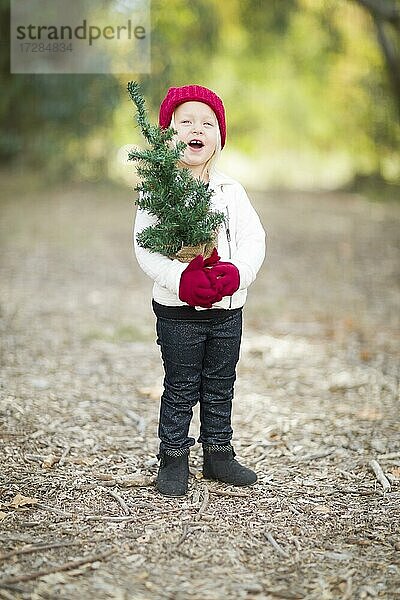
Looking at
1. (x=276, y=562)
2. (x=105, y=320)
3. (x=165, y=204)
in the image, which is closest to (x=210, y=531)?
(x=276, y=562)

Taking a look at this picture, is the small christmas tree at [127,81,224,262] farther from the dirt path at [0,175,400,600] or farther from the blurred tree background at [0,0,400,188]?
the blurred tree background at [0,0,400,188]

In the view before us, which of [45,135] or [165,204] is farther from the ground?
[45,135]

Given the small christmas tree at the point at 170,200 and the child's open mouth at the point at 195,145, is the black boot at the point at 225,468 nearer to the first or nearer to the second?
the small christmas tree at the point at 170,200

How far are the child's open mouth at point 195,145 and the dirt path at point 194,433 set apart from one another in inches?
51.8

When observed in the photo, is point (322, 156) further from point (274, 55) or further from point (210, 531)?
point (210, 531)

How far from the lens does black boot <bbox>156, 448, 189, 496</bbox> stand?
119 inches

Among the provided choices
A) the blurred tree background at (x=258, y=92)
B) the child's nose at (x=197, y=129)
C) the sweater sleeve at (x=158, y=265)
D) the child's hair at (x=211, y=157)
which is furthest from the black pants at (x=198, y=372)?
the blurred tree background at (x=258, y=92)

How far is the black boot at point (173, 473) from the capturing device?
119 inches

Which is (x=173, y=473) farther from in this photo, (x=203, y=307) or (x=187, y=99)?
(x=187, y=99)

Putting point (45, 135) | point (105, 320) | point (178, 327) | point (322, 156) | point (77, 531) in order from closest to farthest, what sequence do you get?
point (77, 531)
point (178, 327)
point (105, 320)
point (45, 135)
point (322, 156)

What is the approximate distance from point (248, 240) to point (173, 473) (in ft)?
3.12

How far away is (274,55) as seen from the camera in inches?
475

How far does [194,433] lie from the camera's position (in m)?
3.82

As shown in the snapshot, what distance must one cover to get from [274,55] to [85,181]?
3634 millimetres
